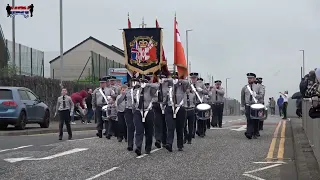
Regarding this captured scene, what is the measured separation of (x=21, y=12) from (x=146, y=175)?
904 inches

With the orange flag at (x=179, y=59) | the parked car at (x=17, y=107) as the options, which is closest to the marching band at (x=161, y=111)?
the orange flag at (x=179, y=59)

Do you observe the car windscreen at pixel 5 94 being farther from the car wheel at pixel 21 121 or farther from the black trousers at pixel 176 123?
the black trousers at pixel 176 123

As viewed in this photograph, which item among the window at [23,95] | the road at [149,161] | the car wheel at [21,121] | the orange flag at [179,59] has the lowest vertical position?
the road at [149,161]

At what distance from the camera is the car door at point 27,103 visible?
23.0 metres

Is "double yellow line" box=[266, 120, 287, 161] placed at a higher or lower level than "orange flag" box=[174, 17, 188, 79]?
lower

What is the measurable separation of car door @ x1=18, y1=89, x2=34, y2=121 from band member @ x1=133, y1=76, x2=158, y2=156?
955 cm

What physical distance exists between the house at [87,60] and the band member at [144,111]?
37412 millimetres

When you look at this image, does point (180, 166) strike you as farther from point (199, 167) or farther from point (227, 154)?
point (227, 154)

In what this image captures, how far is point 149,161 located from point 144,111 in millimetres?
1897

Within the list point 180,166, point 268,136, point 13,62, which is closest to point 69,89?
point 13,62

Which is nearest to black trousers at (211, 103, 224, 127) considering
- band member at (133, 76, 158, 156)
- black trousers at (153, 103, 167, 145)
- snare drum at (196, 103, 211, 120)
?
snare drum at (196, 103, 211, 120)

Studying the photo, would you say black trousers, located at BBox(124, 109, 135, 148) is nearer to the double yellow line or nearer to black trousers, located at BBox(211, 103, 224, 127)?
the double yellow line

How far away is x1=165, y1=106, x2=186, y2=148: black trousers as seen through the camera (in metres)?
14.7

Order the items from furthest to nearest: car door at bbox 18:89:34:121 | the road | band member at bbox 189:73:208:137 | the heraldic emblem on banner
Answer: car door at bbox 18:89:34:121 < the heraldic emblem on banner < band member at bbox 189:73:208:137 < the road
